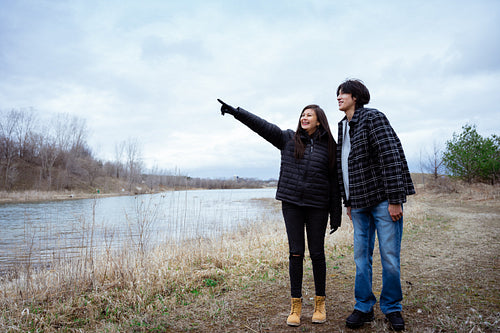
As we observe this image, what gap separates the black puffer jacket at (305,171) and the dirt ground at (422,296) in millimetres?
979

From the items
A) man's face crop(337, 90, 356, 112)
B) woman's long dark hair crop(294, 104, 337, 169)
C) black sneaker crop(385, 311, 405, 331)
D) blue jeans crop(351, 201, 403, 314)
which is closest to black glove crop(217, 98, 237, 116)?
woman's long dark hair crop(294, 104, 337, 169)

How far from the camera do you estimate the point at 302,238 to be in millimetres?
2570

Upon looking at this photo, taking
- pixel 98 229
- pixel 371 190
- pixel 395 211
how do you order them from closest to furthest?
pixel 395 211, pixel 371 190, pixel 98 229

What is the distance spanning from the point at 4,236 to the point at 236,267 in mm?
9786

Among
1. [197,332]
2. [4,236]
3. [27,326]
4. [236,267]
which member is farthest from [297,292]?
[4,236]

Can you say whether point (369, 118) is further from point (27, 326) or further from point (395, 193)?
point (27, 326)

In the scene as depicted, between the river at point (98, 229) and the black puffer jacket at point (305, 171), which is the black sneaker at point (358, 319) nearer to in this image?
the black puffer jacket at point (305, 171)

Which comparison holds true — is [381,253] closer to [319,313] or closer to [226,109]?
[319,313]

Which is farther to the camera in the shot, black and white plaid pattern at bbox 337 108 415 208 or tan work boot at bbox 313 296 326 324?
tan work boot at bbox 313 296 326 324

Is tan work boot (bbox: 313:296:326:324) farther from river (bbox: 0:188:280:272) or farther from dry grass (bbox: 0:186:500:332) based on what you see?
river (bbox: 0:188:280:272)

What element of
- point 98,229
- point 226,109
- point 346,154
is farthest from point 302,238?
point 98,229

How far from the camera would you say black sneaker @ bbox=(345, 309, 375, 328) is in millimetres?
2361

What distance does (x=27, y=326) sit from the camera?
280cm

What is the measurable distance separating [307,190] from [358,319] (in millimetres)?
1162
